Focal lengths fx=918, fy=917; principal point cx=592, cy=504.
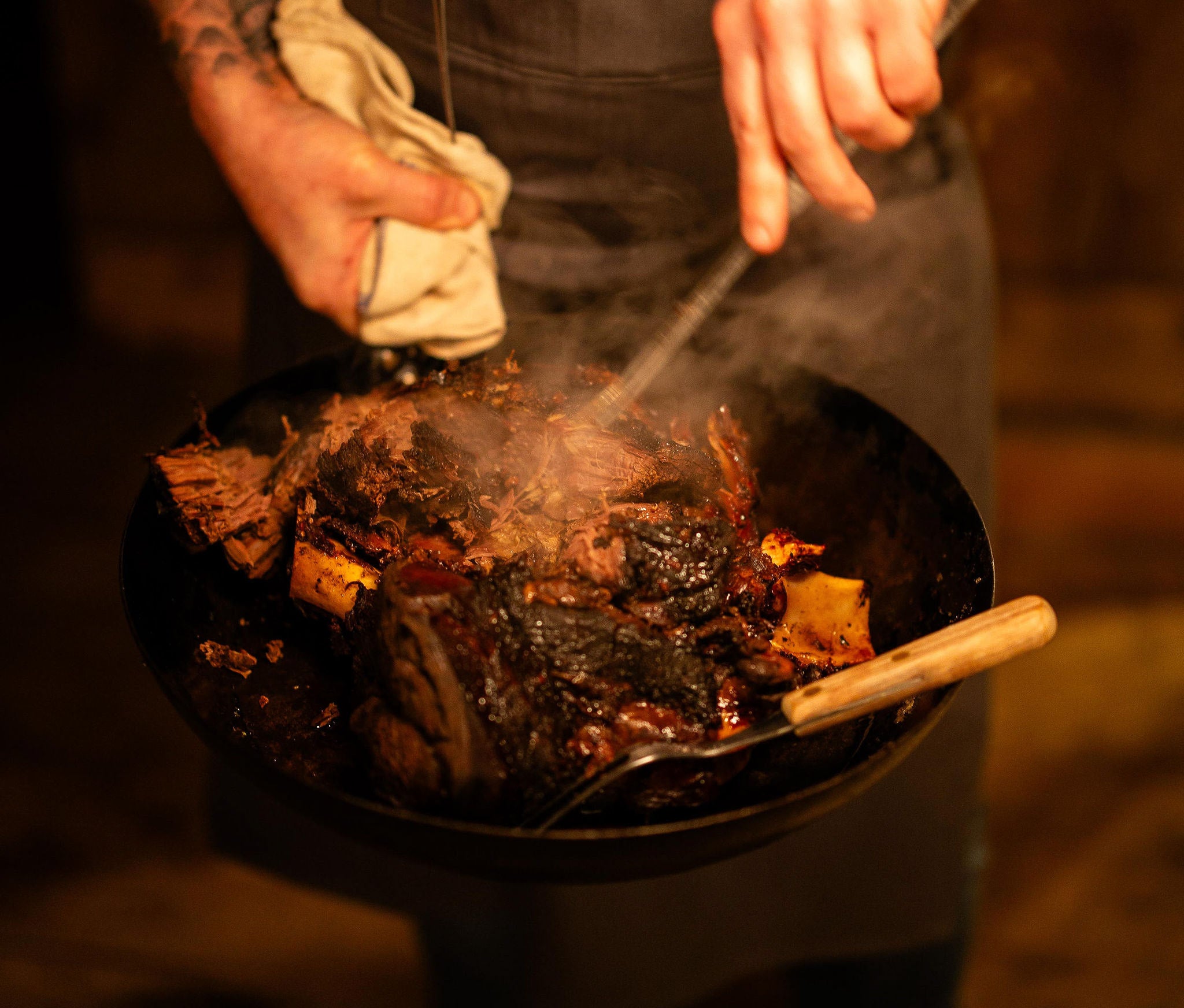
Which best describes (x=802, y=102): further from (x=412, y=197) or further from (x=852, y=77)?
(x=412, y=197)

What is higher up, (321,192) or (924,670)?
(321,192)

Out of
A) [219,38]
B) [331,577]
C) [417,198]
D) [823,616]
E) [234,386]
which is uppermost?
[219,38]

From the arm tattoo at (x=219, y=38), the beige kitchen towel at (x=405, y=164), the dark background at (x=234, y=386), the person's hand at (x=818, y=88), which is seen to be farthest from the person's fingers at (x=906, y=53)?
the dark background at (x=234, y=386)

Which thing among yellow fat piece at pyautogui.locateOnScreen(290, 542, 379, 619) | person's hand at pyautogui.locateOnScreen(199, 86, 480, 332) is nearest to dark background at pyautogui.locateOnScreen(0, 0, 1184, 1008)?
person's hand at pyautogui.locateOnScreen(199, 86, 480, 332)

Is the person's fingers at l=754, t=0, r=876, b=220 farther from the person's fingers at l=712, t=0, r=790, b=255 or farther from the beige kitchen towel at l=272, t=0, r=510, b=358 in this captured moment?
the beige kitchen towel at l=272, t=0, r=510, b=358

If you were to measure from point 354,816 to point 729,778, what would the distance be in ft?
1.74

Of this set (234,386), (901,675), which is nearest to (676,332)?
(901,675)

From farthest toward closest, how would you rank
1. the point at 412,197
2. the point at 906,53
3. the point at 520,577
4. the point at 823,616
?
the point at 412,197, the point at 823,616, the point at 906,53, the point at 520,577

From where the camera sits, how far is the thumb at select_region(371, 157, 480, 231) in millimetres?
1687

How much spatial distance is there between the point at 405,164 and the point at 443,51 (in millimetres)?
265

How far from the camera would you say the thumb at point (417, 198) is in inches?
66.4

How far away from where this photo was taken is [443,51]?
6.21 feet

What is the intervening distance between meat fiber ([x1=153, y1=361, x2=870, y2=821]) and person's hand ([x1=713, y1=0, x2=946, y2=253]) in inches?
16.6

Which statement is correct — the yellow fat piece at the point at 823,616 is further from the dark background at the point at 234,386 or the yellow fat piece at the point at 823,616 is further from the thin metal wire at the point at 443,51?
the dark background at the point at 234,386
